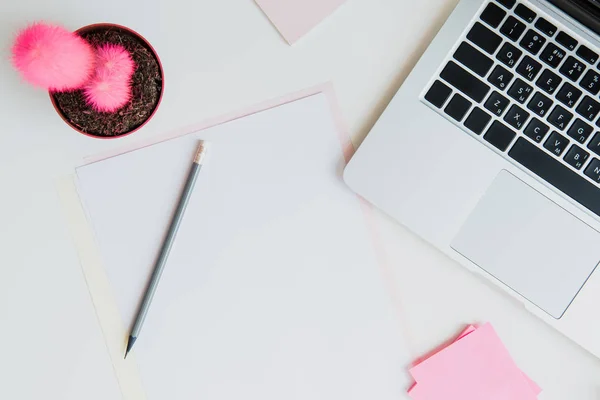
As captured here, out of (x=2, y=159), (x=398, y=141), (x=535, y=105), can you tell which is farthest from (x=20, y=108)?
(x=535, y=105)

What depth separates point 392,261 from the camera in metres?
0.64

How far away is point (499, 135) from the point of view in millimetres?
591

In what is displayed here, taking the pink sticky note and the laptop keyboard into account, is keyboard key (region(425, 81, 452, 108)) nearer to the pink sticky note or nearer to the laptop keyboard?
the laptop keyboard

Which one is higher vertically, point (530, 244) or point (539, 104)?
point (539, 104)

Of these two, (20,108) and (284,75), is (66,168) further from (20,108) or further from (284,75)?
(284,75)

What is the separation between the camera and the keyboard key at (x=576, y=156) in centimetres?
58

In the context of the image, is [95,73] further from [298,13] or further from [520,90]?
[520,90]

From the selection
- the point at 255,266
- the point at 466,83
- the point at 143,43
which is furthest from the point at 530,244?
the point at 143,43

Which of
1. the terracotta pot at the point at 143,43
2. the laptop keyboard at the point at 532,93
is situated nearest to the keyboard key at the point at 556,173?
the laptop keyboard at the point at 532,93

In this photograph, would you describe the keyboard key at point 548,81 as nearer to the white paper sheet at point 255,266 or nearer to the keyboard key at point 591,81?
the keyboard key at point 591,81

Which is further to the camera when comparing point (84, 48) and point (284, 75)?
point (284, 75)

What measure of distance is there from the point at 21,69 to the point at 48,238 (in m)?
0.20

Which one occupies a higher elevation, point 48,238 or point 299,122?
point 299,122

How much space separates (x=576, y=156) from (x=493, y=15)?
0.16 metres
